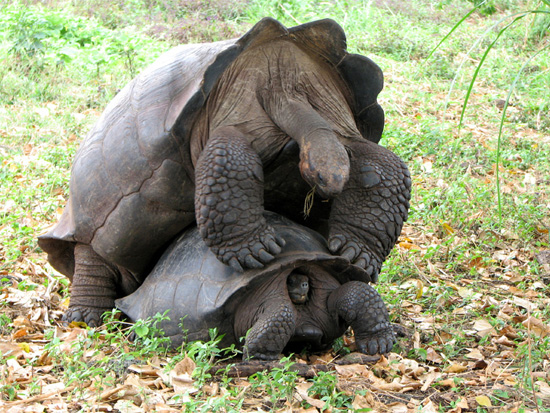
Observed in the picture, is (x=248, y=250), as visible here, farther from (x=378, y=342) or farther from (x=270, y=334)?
(x=378, y=342)

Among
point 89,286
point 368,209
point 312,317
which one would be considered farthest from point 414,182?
point 89,286

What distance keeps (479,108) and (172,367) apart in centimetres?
634

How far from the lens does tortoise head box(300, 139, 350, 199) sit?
10.4 feet

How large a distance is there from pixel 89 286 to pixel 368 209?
1761mm

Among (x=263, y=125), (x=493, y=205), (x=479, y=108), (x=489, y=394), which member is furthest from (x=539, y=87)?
(x=489, y=394)

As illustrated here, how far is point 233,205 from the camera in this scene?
3250 millimetres

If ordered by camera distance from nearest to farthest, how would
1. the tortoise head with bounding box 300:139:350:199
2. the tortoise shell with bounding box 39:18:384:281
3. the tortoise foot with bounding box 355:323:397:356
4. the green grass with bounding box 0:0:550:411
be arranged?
the green grass with bounding box 0:0:550:411 → the tortoise head with bounding box 300:139:350:199 → the tortoise foot with bounding box 355:323:397:356 → the tortoise shell with bounding box 39:18:384:281

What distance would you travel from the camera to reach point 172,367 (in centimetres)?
301

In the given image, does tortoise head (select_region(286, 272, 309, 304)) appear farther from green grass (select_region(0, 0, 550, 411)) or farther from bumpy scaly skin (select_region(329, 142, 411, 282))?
green grass (select_region(0, 0, 550, 411))

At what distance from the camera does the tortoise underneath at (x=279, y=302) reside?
3.31 meters

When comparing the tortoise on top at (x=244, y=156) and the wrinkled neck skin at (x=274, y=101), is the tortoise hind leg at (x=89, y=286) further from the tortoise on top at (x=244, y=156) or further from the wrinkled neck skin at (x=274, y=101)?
the wrinkled neck skin at (x=274, y=101)

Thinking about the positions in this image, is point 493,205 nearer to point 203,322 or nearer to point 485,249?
point 485,249

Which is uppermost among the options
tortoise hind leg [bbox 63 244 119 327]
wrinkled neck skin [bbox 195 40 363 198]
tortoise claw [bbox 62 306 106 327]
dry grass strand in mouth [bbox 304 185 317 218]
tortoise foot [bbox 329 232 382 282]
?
wrinkled neck skin [bbox 195 40 363 198]

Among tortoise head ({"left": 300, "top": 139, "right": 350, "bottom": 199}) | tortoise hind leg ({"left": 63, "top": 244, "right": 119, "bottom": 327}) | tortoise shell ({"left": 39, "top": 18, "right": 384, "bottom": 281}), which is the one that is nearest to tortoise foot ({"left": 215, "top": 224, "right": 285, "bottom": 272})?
tortoise head ({"left": 300, "top": 139, "right": 350, "bottom": 199})
